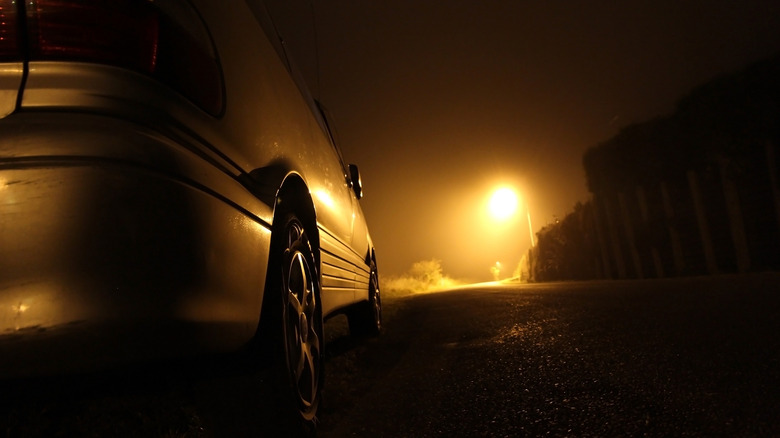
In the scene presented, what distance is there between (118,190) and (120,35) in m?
0.48

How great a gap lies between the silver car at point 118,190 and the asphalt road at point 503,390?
6.3 inches

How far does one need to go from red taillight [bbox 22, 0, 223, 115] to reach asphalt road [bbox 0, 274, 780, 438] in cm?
89

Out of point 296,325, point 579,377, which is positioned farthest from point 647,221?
point 296,325

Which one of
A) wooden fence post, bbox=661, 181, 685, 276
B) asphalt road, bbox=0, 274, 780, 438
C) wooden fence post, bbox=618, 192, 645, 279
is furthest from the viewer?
wooden fence post, bbox=618, 192, 645, 279

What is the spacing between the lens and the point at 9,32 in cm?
140

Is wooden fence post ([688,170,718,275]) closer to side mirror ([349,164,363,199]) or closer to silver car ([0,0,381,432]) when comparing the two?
side mirror ([349,164,363,199])

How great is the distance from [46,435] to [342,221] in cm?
238

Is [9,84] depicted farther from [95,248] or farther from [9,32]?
[95,248]

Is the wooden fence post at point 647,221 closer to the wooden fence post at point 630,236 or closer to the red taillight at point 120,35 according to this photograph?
the wooden fence post at point 630,236

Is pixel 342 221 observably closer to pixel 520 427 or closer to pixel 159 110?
pixel 520 427

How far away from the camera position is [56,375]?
4.34ft

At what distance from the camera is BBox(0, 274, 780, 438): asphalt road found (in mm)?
1944

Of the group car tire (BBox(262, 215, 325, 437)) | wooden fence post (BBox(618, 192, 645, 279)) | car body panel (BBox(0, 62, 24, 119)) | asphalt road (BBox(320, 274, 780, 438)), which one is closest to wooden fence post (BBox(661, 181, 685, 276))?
wooden fence post (BBox(618, 192, 645, 279))

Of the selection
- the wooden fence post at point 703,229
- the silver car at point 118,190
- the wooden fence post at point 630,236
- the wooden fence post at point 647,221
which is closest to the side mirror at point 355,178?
the silver car at point 118,190
